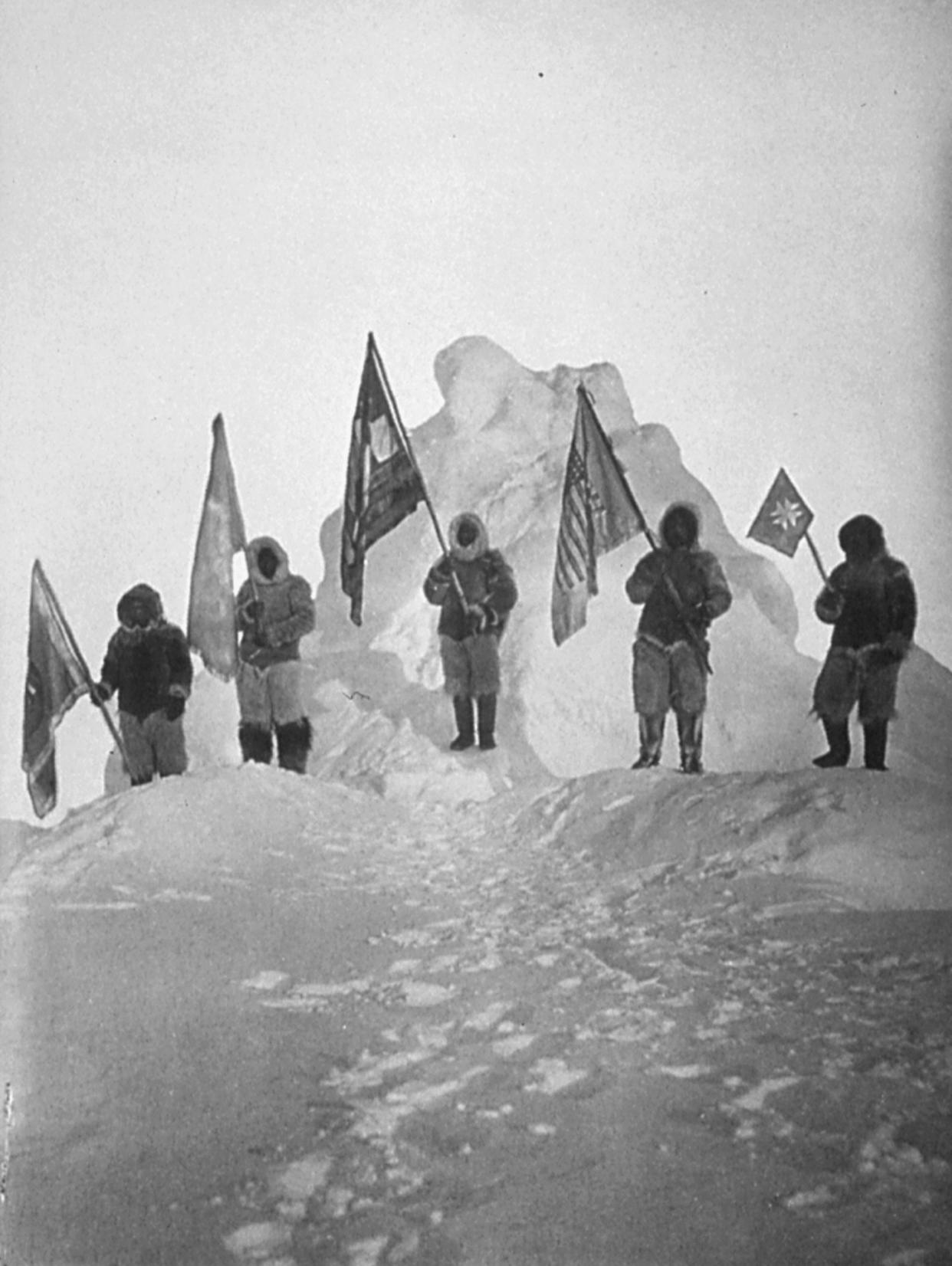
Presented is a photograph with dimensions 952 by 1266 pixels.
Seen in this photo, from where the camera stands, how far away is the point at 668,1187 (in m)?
2.09

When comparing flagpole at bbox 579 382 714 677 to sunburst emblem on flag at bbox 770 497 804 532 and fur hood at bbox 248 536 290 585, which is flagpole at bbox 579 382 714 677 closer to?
sunburst emblem on flag at bbox 770 497 804 532

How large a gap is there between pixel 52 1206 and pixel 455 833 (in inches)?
37.0

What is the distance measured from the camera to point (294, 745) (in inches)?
99.9

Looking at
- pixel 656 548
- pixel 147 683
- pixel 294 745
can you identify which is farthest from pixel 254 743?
pixel 656 548

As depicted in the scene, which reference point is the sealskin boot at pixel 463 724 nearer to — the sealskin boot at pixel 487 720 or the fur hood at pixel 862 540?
the sealskin boot at pixel 487 720

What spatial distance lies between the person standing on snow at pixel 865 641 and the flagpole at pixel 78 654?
137cm

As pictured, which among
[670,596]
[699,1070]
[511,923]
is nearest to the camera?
[699,1070]

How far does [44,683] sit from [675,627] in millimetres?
1242

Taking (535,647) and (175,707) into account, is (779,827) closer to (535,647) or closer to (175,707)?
(535,647)

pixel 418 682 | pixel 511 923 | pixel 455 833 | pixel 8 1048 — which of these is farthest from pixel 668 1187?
pixel 8 1048

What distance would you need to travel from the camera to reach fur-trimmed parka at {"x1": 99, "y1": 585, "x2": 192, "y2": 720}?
8.27 ft

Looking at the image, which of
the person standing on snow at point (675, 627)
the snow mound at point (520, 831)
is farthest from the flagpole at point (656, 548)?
the snow mound at point (520, 831)

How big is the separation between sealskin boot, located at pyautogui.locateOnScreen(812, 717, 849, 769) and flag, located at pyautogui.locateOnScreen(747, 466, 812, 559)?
338 millimetres

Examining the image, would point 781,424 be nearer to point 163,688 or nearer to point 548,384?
point 548,384
